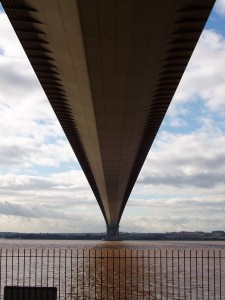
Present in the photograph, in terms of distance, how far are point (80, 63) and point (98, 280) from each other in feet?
46.7

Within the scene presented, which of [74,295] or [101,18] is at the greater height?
[101,18]

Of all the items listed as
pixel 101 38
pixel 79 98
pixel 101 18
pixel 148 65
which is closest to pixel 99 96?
pixel 79 98

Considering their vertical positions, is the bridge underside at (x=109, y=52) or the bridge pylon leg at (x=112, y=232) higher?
the bridge underside at (x=109, y=52)

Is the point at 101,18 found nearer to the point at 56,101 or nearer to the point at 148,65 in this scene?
the point at 148,65

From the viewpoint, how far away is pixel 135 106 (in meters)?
27.9

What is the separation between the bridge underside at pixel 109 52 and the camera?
1566cm

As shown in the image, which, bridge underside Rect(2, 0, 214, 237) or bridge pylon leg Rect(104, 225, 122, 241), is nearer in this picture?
bridge underside Rect(2, 0, 214, 237)

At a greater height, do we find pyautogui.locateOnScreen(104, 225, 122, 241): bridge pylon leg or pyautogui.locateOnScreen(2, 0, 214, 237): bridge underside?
pyautogui.locateOnScreen(2, 0, 214, 237): bridge underside

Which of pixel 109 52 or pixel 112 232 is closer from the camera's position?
pixel 109 52

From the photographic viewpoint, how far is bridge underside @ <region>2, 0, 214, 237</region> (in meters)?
15.7

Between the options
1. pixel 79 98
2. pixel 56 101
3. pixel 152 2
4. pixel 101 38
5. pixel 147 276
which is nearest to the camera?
pixel 152 2

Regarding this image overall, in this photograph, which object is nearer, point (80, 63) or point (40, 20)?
point (40, 20)

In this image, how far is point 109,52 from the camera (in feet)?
61.5

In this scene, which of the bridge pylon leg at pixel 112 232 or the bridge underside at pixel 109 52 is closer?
the bridge underside at pixel 109 52
